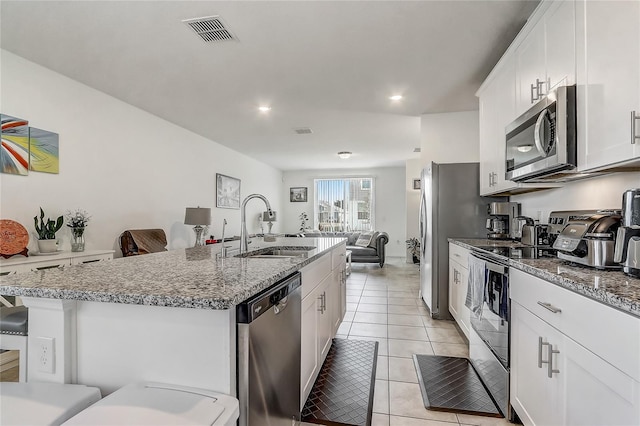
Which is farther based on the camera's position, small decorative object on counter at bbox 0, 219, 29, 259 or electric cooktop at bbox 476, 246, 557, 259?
small decorative object on counter at bbox 0, 219, 29, 259

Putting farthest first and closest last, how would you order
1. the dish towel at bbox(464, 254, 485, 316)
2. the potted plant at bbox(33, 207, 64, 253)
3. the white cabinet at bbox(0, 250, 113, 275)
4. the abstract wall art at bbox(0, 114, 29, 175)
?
the potted plant at bbox(33, 207, 64, 253)
the abstract wall art at bbox(0, 114, 29, 175)
the white cabinet at bbox(0, 250, 113, 275)
the dish towel at bbox(464, 254, 485, 316)

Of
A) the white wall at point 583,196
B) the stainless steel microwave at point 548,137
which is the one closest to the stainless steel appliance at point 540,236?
the white wall at point 583,196

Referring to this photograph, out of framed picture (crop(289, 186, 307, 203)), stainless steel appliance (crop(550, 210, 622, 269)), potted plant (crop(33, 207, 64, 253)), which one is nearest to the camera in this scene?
stainless steel appliance (crop(550, 210, 622, 269))

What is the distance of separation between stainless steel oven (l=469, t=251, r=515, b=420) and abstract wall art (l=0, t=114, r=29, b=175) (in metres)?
3.83

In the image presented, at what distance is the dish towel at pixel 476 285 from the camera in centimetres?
211

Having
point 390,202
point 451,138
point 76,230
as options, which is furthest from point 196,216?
point 390,202

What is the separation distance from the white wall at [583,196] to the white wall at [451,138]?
1263 millimetres

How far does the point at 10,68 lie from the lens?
2740mm

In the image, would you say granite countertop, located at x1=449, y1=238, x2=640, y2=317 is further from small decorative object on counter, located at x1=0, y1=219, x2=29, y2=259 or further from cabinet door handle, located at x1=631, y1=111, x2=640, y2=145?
small decorative object on counter, located at x1=0, y1=219, x2=29, y2=259

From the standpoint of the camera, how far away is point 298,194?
9.55 metres

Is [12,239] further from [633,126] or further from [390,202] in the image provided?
[390,202]

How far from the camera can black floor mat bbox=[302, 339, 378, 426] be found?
184 centimetres

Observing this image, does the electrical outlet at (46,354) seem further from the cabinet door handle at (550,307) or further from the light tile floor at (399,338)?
the cabinet door handle at (550,307)

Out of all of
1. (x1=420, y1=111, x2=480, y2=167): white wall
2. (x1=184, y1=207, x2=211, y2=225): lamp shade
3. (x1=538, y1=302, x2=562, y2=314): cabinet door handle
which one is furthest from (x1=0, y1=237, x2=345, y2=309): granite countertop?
(x1=420, y1=111, x2=480, y2=167): white wall
